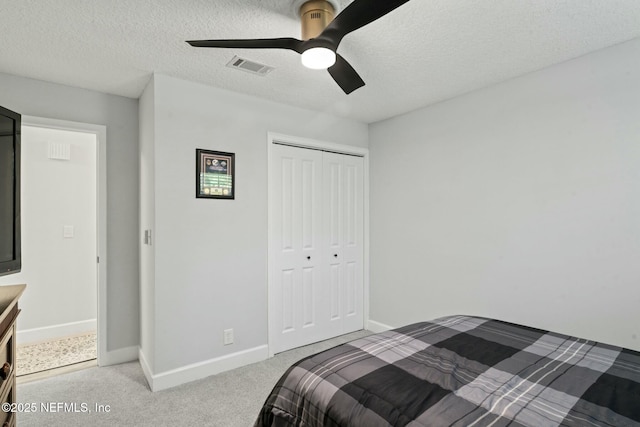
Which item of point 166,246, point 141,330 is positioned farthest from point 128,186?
point 141,330

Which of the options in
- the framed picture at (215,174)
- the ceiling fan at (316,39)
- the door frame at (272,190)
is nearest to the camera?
the ceiling fan at (316,39)

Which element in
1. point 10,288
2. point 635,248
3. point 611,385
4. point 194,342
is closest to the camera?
point 611,385

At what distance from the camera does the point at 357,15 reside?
1392 mm

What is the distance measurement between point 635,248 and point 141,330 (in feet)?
12.8

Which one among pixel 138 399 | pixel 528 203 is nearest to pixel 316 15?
pixel 528 203

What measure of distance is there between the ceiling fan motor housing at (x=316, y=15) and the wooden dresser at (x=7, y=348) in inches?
73.4

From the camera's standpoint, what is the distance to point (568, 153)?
7.73 ft

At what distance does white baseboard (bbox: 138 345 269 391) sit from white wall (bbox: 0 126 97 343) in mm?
1373

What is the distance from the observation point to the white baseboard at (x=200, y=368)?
254 cm

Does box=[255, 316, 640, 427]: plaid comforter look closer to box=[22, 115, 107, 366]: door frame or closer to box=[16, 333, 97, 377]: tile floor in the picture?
box=[22, 115, 107, 366]: door frame

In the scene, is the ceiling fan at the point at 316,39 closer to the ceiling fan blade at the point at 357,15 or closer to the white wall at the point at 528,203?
the ceiling fan blade at the point at 357,15

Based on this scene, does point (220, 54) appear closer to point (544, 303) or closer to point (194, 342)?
point (194, 342)

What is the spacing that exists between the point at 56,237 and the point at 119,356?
65.6 inches

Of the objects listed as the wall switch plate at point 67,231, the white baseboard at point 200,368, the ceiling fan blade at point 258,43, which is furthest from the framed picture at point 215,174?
the wall switch plate at point 67,231
